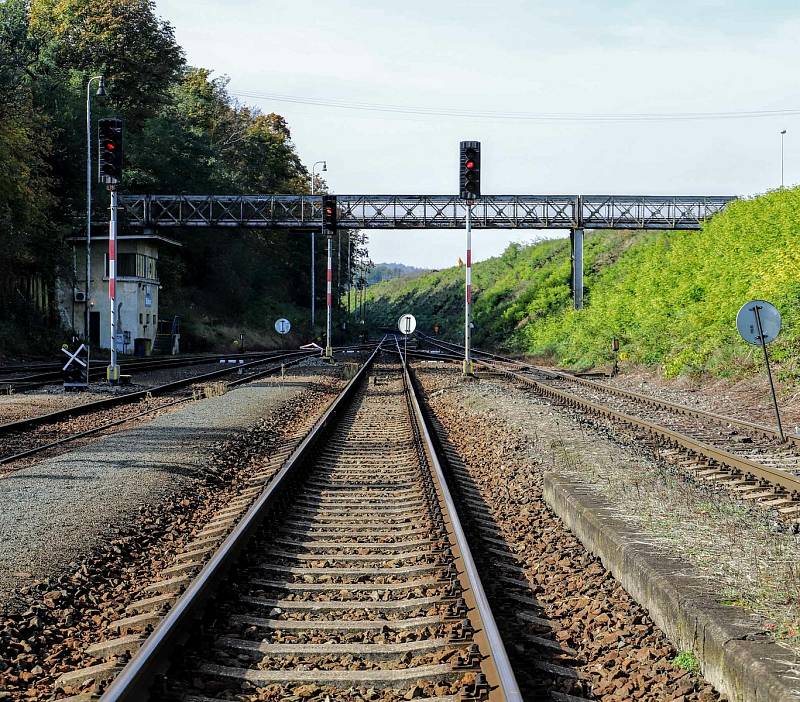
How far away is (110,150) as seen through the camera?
22.5m

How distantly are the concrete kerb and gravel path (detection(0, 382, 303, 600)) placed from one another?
14.4 feet

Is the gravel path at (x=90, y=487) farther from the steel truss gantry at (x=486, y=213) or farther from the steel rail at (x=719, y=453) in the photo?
the steel truss gantry at (x=486, y=213)

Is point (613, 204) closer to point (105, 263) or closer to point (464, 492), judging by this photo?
point (105, 263)

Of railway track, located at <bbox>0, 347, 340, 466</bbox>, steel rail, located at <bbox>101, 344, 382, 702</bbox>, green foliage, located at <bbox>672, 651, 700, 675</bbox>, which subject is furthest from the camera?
railway track, located at <bbox>0, 347, 340, 466</bbox>

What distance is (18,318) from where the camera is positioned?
137 ft

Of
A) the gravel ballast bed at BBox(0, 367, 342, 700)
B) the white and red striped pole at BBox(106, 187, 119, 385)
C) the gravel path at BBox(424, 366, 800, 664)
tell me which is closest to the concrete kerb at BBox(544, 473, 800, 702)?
the gravel path at BBox(424, 366, 800, 664)

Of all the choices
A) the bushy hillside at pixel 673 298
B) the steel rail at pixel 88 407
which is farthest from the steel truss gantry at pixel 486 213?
the steel rail at pixel 88 407

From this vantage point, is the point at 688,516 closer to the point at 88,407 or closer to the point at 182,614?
the point at 182,614

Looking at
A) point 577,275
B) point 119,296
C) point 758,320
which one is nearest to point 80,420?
point 758,320

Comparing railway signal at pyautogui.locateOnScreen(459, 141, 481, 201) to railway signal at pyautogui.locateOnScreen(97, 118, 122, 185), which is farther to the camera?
railway signal at pyautogui.locateOnScreen(459, 141, 481, 201)

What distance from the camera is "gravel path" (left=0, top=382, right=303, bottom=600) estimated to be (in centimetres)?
779

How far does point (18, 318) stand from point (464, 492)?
1419 inches

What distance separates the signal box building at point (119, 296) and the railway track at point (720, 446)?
28.8 meters

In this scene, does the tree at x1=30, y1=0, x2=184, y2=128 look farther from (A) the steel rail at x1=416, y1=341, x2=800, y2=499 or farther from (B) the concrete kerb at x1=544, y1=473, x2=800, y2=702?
(B) the concrete kerb at x1=544, y1=473, x2=800, y2=702
